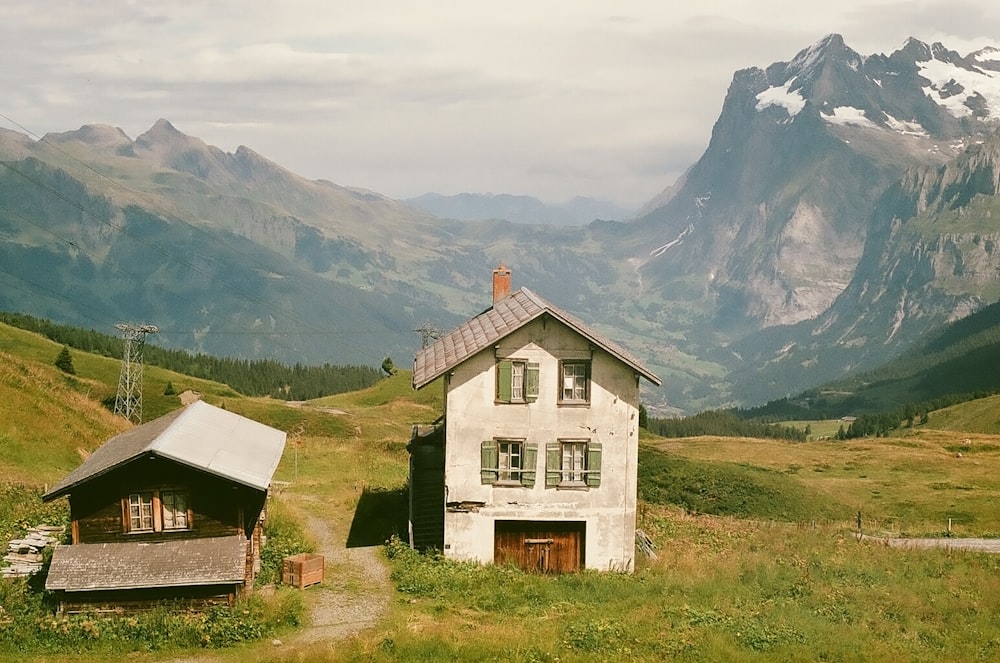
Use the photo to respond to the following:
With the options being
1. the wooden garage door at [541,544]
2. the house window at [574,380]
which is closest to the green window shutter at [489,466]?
the wooden garage door at [541,544]

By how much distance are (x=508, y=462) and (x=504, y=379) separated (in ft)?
12.0

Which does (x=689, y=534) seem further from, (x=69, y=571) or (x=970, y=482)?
(x=970, y=482)

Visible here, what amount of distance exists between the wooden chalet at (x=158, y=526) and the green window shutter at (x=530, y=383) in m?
11.8

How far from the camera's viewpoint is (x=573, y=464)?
39.8 metres

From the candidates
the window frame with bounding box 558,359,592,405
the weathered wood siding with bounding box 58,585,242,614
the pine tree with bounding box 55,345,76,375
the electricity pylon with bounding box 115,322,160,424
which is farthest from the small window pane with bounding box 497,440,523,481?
the pine tree with bounding box 55,345,76,375

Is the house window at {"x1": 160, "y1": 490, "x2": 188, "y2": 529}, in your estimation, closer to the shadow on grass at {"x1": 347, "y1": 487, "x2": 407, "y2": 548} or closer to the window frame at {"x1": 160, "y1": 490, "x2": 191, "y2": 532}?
the window frame at {"x1": 160, "y1": 490, "x2": 191, "y2": 532}

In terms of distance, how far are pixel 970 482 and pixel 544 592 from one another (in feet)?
179

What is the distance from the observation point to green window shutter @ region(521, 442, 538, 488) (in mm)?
39375

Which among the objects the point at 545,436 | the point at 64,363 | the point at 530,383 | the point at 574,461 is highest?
the point at 64,363

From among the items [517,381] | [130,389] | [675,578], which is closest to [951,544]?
[675,578]

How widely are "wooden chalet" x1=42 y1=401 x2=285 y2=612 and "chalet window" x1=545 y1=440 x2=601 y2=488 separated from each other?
12364 millimetres

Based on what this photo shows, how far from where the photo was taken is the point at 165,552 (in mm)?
31547

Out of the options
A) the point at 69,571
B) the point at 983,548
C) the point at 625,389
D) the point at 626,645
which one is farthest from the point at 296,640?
the point at 983,548

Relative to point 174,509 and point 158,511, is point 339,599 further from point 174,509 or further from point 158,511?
point 158,511
